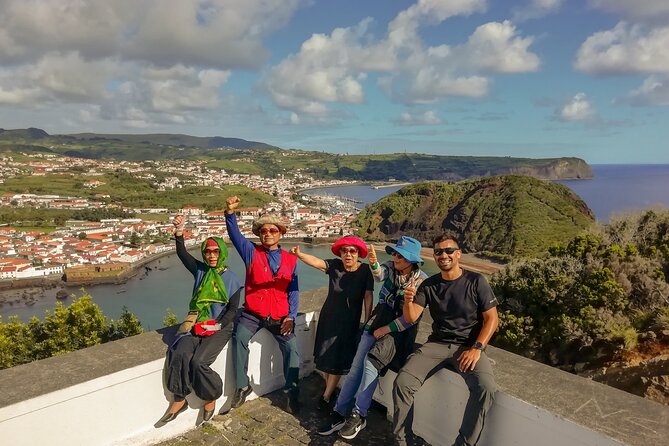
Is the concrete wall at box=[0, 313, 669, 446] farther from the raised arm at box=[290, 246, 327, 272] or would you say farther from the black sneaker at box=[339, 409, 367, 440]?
the raised arm at box=[290, 246, 327, 272]

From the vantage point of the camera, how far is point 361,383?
233cm

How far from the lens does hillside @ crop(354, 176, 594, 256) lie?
49.0 metres

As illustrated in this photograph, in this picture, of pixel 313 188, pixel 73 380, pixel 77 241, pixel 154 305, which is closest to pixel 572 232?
pixel 154 305

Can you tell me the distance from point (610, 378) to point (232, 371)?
372 cm

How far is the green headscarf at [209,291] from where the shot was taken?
2.45m

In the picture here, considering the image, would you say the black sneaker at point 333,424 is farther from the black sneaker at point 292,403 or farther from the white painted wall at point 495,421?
the white painted wall at point 495,421

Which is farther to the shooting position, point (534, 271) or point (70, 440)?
point (534, 271)

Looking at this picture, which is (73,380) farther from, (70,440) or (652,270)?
(652,270)

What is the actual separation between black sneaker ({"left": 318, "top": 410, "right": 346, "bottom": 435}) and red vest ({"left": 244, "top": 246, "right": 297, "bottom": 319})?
65cm

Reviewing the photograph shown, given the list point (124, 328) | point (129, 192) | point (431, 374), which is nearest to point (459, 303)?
point (431, 374)

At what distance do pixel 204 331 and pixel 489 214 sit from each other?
5796 centimetres

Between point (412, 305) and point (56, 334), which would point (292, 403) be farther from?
point (56, 334)

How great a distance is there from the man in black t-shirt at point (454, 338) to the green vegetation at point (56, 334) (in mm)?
9976

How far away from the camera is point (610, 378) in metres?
4.15
